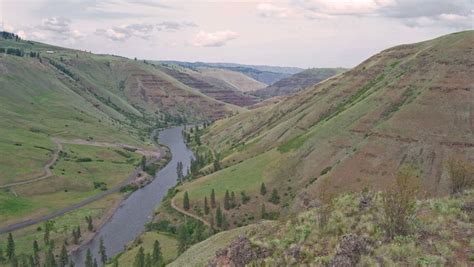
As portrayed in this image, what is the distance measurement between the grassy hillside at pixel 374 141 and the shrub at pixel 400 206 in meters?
72.9

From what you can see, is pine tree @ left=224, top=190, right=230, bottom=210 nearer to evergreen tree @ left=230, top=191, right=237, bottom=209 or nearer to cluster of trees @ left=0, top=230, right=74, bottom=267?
evergreen tree @ left=230, top=191, right=237, bottom=209

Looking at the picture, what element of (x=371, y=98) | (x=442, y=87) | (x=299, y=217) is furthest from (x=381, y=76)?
(x=299, y=217)

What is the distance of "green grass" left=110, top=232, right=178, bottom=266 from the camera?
10431cm

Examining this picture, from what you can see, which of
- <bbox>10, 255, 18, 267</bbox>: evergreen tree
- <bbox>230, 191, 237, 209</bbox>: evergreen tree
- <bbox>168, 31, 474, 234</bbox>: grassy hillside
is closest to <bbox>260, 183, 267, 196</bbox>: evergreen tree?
<bbox>168, 31, 474, 234</bbox>: grassy hillside

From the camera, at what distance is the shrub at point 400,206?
3078 cm

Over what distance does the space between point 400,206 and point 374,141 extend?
9713 centimetres

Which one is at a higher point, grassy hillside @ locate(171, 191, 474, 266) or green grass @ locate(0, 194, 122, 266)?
grassy hillside @ locate(171, 191, 474, 266)

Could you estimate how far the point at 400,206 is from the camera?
101 feet

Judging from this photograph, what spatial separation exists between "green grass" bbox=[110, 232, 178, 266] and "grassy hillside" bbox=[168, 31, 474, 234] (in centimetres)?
1652

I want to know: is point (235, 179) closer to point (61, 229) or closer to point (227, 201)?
point (227, 201)

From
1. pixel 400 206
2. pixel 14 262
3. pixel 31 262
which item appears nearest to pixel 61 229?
pixel 14 262

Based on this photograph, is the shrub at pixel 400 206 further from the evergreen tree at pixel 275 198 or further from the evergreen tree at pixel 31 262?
the evergreen tree at pixel 275 198

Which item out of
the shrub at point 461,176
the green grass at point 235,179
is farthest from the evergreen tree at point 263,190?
the shrub at point 461,176

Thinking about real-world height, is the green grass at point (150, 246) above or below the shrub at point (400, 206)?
below
